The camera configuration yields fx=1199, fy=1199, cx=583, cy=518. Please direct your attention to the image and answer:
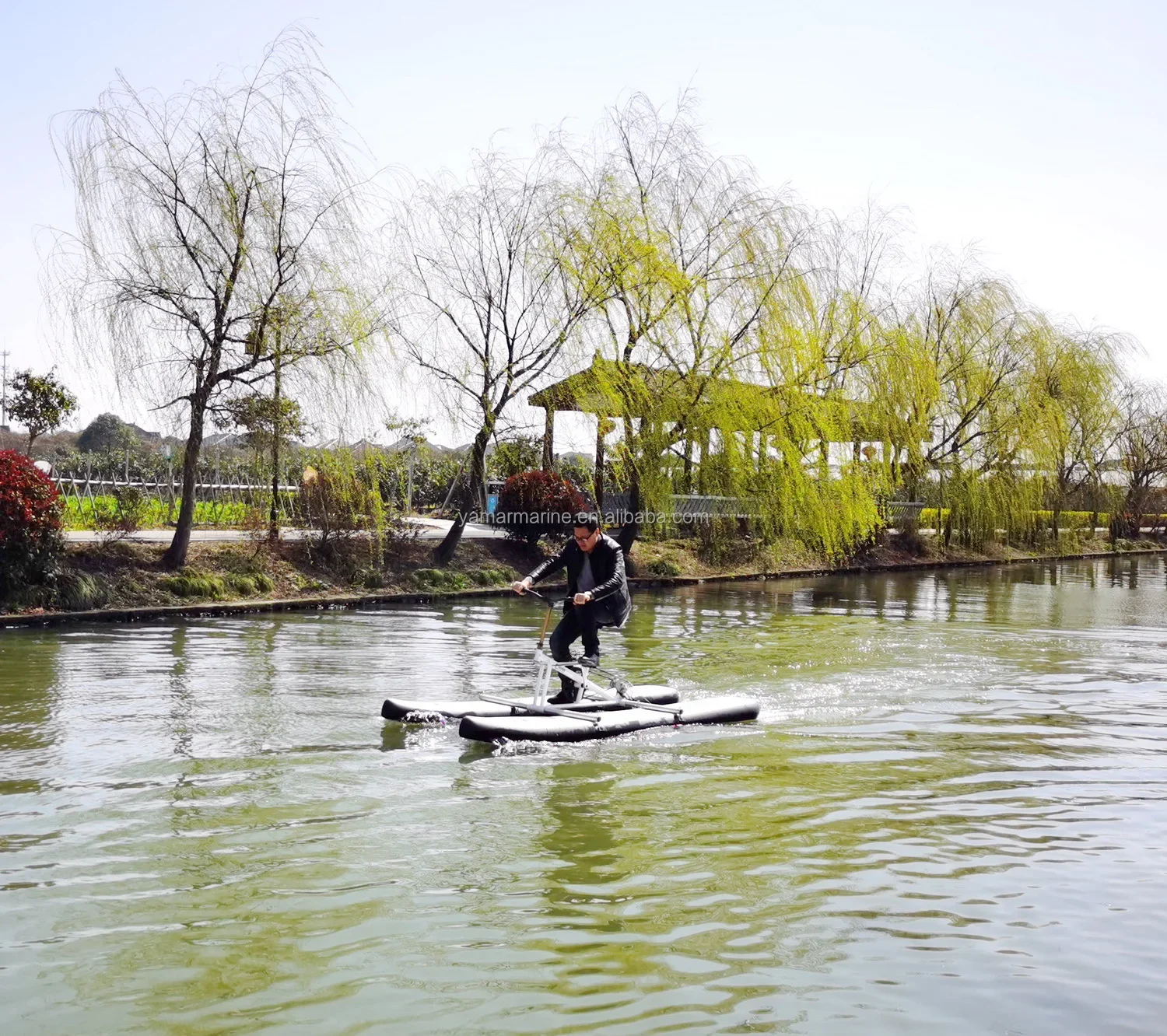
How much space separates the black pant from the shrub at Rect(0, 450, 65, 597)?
358 inches

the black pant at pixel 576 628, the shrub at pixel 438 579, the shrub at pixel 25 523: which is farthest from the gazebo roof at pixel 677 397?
the black pant at pixel 576 628

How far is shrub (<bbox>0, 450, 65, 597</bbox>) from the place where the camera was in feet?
50.5

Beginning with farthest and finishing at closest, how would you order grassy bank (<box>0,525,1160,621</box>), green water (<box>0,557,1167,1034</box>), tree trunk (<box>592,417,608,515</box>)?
tree trunk (<box>592,417,608,515</box>) < grassy bank (<box>0,525,1160,621</box>) < green water (<box>0,557,1167,1034</box>)

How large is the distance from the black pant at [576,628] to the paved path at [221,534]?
35.5 ft

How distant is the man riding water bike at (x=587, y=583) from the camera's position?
9453mm

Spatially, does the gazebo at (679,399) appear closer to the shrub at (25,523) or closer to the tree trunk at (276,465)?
the tree trunk at (276,465)

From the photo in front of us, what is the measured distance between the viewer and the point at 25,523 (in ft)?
50.7

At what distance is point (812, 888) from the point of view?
561 centimetres

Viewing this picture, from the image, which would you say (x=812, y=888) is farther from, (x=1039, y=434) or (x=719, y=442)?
(x=1039, y=434)

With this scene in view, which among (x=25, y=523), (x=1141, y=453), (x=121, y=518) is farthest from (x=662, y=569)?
(x=1141, y=453)

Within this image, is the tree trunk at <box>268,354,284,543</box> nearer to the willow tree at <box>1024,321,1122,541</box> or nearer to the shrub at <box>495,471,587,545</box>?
the shrub at <box>495,471,587,545</box>

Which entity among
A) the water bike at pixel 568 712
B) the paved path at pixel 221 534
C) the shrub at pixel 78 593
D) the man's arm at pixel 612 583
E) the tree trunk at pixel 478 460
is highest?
the tree trunk at pixel 478 460

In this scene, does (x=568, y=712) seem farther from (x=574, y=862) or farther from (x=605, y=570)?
(x=574, y=862)

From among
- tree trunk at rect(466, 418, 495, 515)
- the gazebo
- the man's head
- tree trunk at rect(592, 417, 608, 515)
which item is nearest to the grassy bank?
tree trunk at rect(466, 418, 495, 515)
